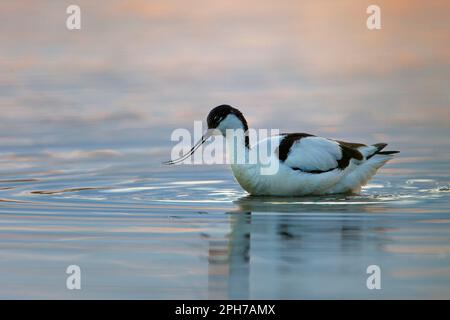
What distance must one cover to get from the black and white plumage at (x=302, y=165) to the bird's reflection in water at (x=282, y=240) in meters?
0.27

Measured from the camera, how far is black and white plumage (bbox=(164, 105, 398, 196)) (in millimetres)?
12422

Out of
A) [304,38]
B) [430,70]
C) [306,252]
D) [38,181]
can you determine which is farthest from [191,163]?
[304,38]

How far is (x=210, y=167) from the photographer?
A: 14.7 m

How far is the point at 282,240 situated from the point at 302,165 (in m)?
2.94

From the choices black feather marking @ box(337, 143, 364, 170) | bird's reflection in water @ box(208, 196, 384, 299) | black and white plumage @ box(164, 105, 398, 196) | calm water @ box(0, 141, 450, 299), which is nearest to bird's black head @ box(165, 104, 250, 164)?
black and white plumage @ box(164, 105, 398, 196)

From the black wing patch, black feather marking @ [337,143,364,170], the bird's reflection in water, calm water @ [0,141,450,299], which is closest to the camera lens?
calm water @ [0,141,450,299]

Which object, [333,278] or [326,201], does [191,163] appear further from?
[333,278]

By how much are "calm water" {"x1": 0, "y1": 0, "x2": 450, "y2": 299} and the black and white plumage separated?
0.21 metres

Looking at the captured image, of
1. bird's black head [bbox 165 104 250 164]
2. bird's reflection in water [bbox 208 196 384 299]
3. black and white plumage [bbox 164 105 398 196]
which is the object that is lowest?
bird's reflection in water [bbox 208 196 384 299]

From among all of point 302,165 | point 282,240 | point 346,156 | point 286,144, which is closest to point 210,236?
point 282,240

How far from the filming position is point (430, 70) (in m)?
21.3

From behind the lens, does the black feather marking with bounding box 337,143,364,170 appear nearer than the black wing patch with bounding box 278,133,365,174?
No

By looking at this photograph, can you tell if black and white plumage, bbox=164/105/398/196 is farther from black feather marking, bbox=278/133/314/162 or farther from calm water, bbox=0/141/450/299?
calm water, bbox=0/141/450/299

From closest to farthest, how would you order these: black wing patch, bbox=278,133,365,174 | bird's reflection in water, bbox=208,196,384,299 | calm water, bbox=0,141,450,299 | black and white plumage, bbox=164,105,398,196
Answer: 1. calm water, bbox=0,141,450,299
2. bird's reflection in water, bbox=208,196,384,299
3. black and white plumage, bbox=164,105,398,196
4. black wing patch, bbox=278,133,365,174
